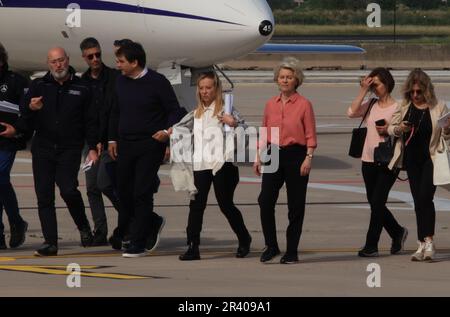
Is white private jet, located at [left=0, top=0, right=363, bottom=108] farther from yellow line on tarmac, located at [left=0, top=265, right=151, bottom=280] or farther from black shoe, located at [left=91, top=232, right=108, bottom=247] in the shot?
yellow line on tarmac, located at [left=0, top=265, right=151, bottom=280]

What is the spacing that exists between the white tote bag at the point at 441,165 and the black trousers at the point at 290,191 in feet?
3.43

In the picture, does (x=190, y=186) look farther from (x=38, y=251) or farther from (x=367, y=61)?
(x=367, y=61)

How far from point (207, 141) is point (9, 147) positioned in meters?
1.91

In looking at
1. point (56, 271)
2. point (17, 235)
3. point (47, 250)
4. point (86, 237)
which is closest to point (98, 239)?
point (86, 237)

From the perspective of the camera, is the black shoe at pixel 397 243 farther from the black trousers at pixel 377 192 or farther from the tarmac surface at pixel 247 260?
the black trousers at pixel 377 192

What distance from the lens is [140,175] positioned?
11445mm

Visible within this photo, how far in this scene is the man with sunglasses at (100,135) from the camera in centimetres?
1196

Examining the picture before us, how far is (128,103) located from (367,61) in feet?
128

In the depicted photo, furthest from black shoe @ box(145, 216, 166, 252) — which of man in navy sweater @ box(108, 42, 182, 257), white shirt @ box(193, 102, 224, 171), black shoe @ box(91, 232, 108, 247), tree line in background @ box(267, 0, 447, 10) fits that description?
tree line in background @ box(267, 0, 447, 10)

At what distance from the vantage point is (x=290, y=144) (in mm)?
11031

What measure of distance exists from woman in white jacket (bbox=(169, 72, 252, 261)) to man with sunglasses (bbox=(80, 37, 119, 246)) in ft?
2.92

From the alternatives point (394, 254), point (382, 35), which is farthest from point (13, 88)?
point (382, 35)

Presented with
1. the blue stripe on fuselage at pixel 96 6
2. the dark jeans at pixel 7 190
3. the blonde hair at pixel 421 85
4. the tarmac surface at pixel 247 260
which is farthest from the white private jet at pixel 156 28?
the blonde hair at pixel 421 85
